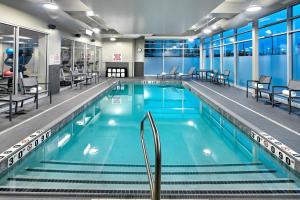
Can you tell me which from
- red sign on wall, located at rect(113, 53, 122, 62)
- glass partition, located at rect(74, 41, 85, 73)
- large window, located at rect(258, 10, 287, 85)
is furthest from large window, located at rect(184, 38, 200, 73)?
large window, located at rect(258, 10, 287, 85)

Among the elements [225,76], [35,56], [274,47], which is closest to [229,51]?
[225,76]

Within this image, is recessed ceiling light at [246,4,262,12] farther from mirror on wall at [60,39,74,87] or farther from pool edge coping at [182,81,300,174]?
mirror on wall at [60,39,74,87]

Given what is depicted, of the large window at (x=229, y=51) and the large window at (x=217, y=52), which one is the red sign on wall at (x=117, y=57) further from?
the large window at (x=229, y=51)

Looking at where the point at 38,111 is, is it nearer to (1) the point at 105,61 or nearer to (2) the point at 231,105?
(2) the point at 231,105

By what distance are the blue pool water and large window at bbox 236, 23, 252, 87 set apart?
4.89 meters

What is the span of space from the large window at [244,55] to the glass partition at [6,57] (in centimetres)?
794

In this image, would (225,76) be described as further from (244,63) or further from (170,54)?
(170,54)

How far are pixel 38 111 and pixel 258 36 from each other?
6769 millimetres

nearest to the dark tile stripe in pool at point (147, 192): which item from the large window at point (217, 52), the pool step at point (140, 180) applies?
the pool step at point (140, 180)

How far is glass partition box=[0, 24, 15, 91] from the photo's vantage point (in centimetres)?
709

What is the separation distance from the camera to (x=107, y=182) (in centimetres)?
290

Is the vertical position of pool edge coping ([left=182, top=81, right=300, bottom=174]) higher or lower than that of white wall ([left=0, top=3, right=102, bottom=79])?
lower

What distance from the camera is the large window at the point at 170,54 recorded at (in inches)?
736

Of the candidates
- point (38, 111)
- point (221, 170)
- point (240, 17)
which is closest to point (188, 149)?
point (221, 170)
